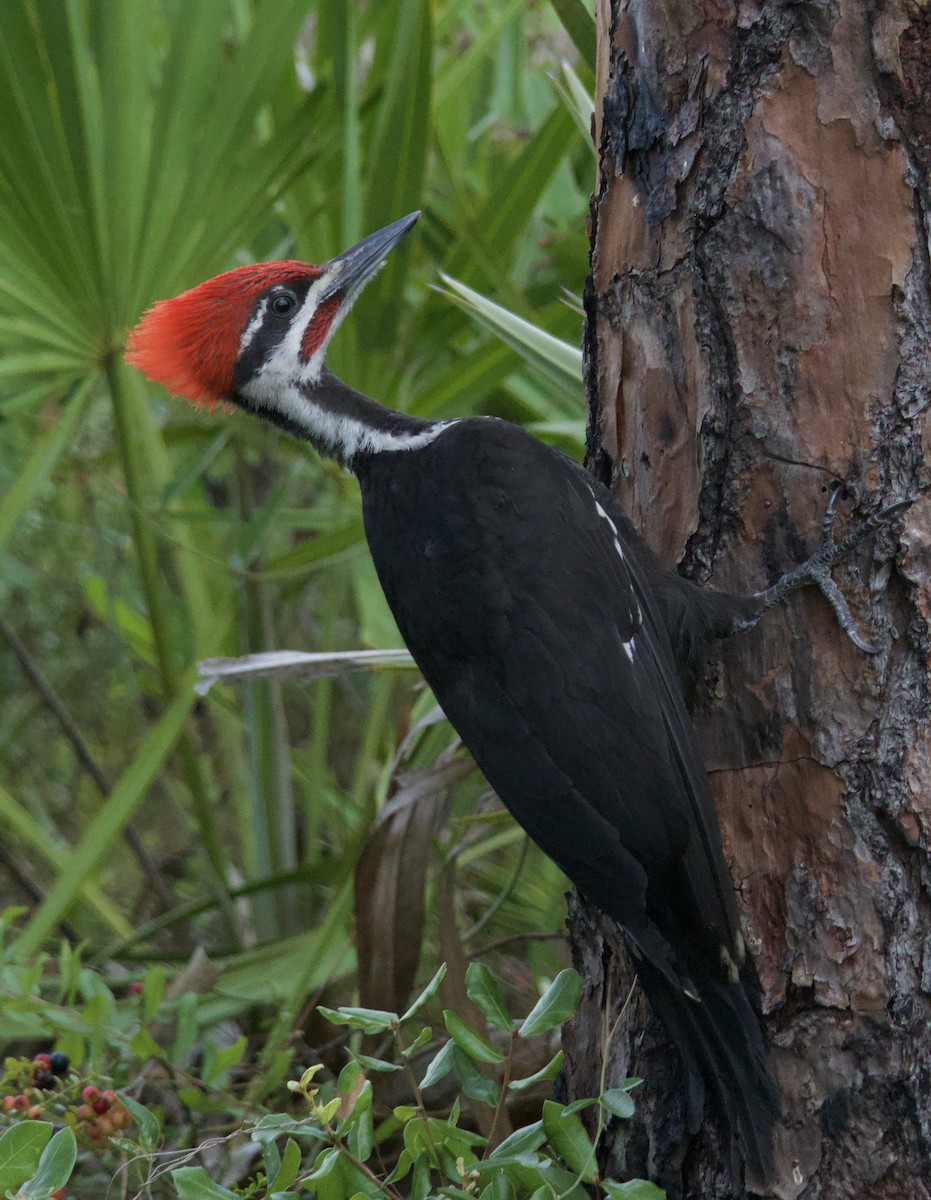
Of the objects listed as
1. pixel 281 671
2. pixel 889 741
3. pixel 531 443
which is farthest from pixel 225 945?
pixel 889 741

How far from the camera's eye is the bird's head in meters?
1.92

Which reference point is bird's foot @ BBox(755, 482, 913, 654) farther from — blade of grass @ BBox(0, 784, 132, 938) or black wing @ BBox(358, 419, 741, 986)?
blade of grass @ BBox(0, 784, 132, 938)

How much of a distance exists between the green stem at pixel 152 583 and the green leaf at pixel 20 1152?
138 cm

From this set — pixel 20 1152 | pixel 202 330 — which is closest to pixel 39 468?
pixel 202 330

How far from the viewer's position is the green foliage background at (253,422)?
2023 mm

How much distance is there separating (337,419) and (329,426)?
0.07ft

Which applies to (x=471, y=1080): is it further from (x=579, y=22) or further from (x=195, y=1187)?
(x=579, y=22)

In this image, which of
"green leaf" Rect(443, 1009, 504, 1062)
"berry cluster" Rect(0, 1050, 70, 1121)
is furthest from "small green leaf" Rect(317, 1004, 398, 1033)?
"berry cluster" Rect(0, 1050, 70, 1121)

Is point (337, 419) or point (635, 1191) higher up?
point (337, 419)

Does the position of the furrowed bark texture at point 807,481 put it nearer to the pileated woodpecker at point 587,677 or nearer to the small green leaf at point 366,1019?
the pileated woodpecker at point 587,677

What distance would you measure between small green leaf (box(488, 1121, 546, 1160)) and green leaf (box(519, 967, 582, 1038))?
9 centimetres

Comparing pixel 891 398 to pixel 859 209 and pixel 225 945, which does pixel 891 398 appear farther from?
pixel 225 945

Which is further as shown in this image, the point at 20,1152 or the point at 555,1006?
the point at 555,1006

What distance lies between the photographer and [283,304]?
2.00m
